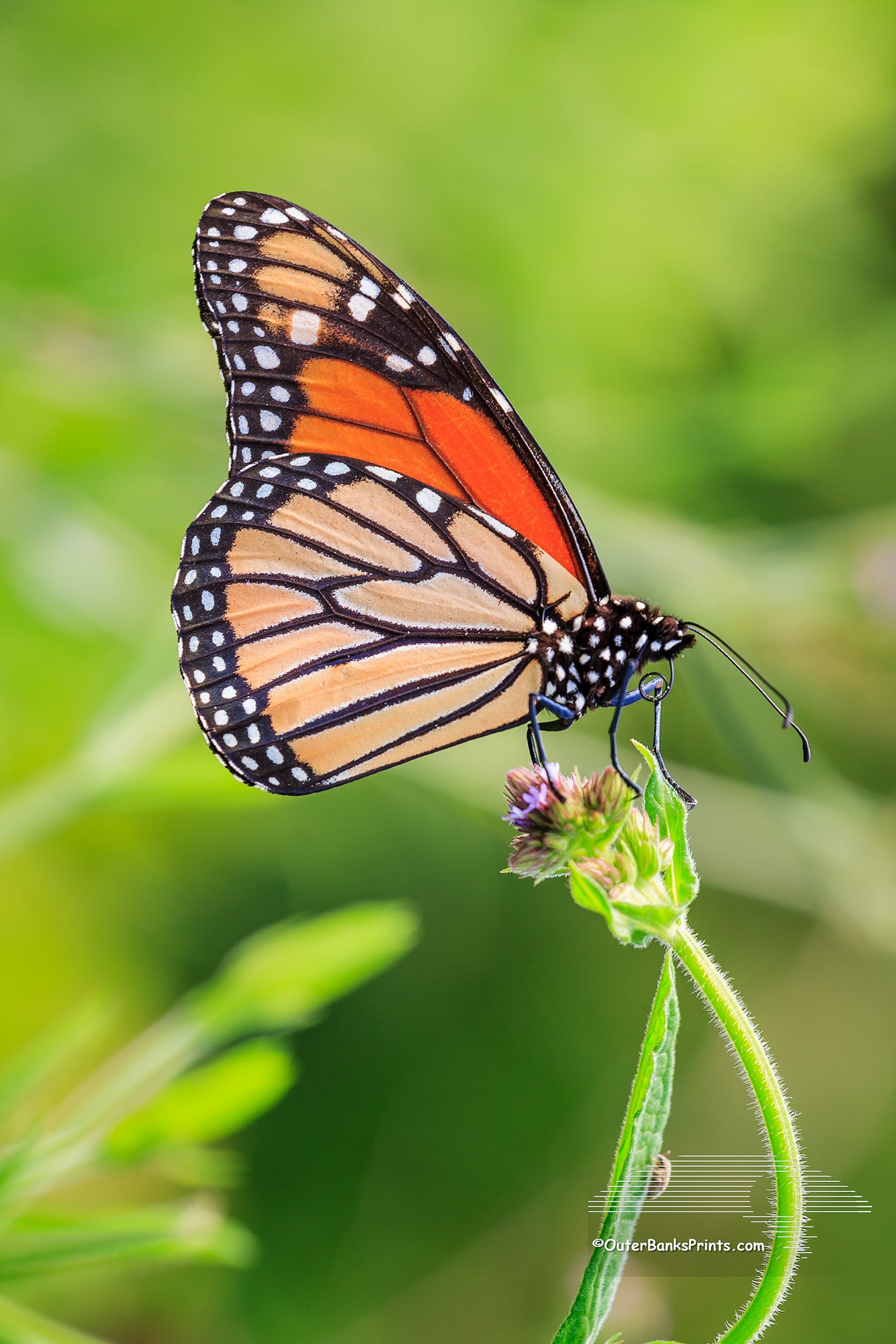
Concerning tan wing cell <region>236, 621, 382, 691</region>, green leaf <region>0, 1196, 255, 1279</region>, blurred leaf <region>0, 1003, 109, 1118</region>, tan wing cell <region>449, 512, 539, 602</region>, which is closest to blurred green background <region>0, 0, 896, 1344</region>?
tan wing cell <region>236, 621, 382, 691</region>

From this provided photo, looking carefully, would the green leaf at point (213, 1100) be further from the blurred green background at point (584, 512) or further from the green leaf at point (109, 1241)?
the blurred green background at point (584, 512)

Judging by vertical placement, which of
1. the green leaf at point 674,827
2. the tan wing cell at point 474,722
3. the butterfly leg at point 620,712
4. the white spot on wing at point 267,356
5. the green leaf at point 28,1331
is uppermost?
the white spot on wing at point 267,356

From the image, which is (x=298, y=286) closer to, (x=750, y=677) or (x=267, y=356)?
(x=267, y=356)

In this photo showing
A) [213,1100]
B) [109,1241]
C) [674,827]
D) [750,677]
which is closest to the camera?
[674,827]

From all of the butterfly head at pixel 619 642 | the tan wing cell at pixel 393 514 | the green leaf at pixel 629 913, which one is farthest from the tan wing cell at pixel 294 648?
the green leaf at pixel 629 913

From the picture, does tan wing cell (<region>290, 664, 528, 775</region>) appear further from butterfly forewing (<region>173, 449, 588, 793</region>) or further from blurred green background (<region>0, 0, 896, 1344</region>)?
blurred green background (<region>0, 0, 896, 1344</region>)

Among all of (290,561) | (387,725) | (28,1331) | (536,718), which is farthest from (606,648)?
(28,1331)
